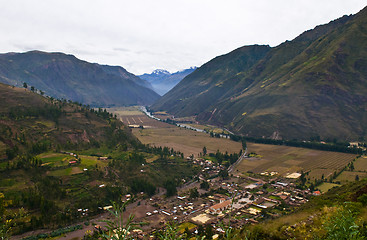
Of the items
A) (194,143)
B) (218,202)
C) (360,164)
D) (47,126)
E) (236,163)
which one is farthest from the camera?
(194,143)

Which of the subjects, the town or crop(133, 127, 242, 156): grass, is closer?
the town

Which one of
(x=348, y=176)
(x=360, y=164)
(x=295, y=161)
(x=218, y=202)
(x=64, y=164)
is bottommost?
(x=218, y=202)

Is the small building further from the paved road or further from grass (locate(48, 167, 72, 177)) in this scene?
grass (locate(48, 167, 72, 177))

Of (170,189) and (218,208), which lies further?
(170,189)

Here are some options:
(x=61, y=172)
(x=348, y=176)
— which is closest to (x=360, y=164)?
(x=348, y=176)

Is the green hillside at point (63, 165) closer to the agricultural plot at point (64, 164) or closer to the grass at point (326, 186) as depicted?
the agricultural plot at point (64, 164)

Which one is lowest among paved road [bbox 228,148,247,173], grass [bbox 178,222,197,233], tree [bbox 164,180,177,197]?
grass [bbox 178,222,197,233]

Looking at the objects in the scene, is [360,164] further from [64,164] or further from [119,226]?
[119,226]

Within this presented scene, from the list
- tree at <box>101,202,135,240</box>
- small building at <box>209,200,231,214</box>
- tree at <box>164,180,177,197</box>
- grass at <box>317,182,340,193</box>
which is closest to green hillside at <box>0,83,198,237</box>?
tree at <box>164,180,177,197</box>

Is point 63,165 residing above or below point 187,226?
above
